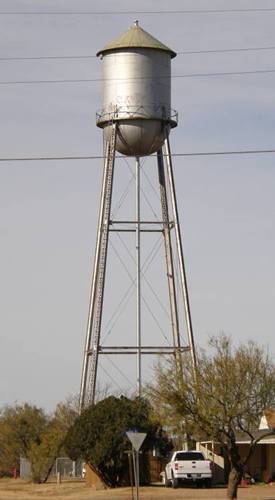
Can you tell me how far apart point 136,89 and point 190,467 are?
54.2 feet

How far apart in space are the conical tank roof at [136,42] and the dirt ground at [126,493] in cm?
1862

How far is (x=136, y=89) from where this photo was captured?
5603cm

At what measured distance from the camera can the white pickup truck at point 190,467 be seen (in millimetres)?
49969

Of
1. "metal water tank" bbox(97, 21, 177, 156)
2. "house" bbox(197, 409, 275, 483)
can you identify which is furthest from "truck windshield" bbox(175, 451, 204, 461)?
"metal water tank" bbox(97, 21, 177, 156)

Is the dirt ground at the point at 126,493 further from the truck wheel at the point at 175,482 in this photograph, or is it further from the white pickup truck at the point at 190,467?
the white pickup truck at the point at 190,467

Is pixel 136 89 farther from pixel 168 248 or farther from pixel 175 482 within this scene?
A: pixel 175 482

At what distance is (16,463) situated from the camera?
262 ft

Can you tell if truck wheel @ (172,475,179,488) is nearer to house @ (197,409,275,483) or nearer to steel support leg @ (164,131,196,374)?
house @ (197,409,275,483)

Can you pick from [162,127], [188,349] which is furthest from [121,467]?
[162,127]

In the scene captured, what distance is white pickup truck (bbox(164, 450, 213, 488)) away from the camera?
49969 mm

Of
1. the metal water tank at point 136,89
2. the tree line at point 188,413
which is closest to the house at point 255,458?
the tree line at point 188,413

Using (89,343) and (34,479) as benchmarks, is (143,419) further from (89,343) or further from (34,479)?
(34,479)

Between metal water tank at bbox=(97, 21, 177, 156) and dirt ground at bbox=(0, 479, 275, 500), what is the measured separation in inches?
594

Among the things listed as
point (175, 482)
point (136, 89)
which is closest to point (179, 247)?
point (136, 89)
